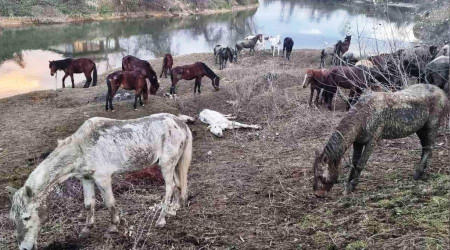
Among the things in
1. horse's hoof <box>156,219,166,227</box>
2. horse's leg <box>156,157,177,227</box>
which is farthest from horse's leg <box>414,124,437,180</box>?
horse's hoof <box>156,219,166,227</box>

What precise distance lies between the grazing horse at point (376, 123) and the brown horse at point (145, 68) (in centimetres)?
934

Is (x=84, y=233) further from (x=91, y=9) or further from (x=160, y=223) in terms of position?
(x=91, y=9)

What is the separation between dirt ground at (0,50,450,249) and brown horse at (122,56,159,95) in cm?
367

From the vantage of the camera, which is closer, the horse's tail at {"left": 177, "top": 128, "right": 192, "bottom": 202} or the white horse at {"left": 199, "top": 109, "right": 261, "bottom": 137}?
the horse's tail at {"left": 177, "top": 128, "right": 192, "bottom": 202}

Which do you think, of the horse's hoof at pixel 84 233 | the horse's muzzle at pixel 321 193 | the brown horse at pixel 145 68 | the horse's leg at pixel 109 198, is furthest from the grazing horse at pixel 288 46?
the horse's hoof at pixel 84 233

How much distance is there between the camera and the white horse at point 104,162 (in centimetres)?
390

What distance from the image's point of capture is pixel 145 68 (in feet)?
44.2

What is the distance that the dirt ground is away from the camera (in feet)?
12.5

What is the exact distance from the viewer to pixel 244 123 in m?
10.4

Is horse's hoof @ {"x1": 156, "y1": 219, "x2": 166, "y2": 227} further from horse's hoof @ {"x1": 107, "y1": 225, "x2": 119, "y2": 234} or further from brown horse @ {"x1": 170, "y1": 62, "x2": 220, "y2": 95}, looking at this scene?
brown horse @ {"x1": 170, "y1": 62, "x2": 220, "y2": 95}

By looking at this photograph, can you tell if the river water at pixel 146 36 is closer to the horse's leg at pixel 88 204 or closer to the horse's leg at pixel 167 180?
the horse's leg at pixel 167 180

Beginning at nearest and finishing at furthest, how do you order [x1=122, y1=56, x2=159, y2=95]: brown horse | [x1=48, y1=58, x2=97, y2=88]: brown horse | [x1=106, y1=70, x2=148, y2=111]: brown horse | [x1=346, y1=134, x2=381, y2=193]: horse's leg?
[x1=346, y1=134, x2=381, y2=193]: horse's leg
[x1=106, y1=70, x2=148, y2=111]: brown horse
[x1=122, y1=56, x2=159, y2=95]: brown horse
[x1=48, y1=58, x2=97, y2=88]: brown horse

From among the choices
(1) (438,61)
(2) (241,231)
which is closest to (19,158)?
(2) (241,231)

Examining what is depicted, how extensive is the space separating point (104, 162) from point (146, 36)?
2918 cm
